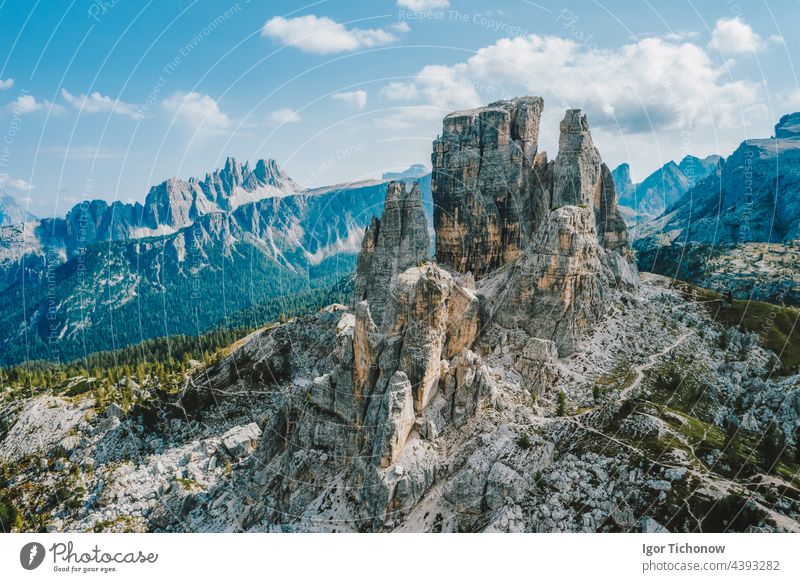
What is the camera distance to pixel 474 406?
187 ft

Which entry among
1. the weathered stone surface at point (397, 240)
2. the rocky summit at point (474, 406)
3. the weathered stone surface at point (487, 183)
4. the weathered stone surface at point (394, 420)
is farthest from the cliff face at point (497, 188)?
the weathered stone surface at point (394, 420)

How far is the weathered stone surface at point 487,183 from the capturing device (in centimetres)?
9200

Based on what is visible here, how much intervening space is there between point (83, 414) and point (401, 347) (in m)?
65.3

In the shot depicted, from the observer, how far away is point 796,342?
267 feet

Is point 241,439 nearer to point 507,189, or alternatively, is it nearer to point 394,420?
point 394,420

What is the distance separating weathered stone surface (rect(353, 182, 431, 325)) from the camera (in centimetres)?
8638

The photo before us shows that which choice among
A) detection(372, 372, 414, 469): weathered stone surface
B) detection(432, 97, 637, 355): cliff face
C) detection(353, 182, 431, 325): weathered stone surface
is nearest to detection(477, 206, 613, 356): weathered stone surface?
detection(432, 97, 637, 355): cliff face

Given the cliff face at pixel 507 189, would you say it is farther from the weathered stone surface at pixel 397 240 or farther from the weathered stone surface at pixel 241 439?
the weathered stone surface at pixel 241 439

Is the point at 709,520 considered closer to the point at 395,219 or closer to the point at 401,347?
the point at 401,347

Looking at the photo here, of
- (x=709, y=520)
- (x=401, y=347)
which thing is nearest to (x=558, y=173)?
(x=401, y=347)

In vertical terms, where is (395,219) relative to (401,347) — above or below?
above

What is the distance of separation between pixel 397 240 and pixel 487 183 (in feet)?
72.0

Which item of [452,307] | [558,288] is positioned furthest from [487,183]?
[452,307]
